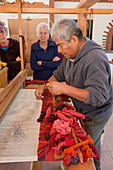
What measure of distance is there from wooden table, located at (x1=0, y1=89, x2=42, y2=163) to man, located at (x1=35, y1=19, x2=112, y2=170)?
0.33m

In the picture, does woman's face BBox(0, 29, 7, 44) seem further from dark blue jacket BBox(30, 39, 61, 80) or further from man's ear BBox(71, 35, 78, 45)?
man's ear BBox(71, 35, 78, 45)

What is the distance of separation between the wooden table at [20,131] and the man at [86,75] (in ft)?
1.08

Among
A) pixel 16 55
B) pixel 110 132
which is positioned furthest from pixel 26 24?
pixel 110 132

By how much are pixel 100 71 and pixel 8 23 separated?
4.53 metres

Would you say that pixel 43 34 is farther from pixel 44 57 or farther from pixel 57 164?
pixel 57 164

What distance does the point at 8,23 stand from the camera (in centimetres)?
470

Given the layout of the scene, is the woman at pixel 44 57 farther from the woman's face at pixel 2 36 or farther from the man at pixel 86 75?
the man at pixel 86 75

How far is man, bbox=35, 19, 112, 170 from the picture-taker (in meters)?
0.93

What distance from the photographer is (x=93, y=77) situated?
36.5 inches

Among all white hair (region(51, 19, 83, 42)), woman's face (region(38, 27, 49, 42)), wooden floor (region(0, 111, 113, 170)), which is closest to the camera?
white hair (region(51, 19, 83, 42))

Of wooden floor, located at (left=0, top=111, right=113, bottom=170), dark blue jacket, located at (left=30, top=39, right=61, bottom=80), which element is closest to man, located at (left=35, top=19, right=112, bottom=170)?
wooden floor, located at (left=0, top=111, right=113, bottom=170)

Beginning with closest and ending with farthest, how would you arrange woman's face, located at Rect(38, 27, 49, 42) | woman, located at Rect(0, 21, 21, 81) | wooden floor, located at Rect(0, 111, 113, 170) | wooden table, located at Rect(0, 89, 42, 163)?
wooden table, located at Rect(0, 89, 42, 163)
wooden floor, located at Rect(0, 111, 113, 170)
woman, located at Rect(0, 21, 21, 81)
woman's face, located at Rect(38, 27, 49, 42)

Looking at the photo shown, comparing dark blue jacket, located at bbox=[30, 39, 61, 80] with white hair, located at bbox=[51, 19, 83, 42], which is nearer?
white hair, located at bbox=[51, 19, 83, 42]

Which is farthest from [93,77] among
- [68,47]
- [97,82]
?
[68,47]
